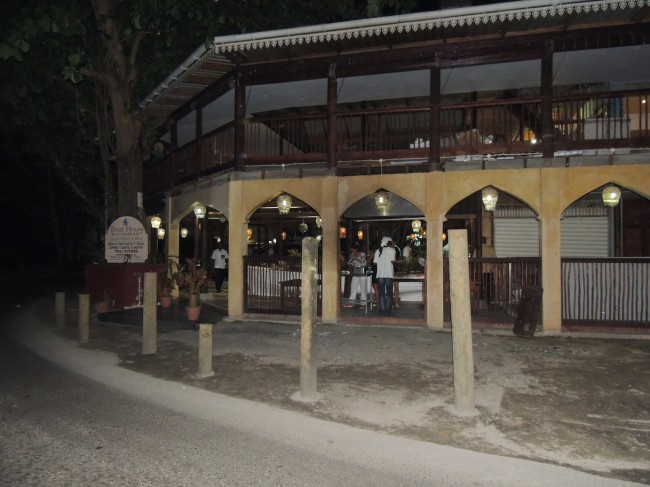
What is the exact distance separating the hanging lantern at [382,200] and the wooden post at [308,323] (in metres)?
6.64

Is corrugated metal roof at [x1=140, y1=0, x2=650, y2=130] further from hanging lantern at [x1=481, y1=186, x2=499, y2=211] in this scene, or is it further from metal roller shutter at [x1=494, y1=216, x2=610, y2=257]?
metal roller shutter at [x1=494, y1=216, x2=610, y2=257]

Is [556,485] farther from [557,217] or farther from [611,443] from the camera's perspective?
[557,217]

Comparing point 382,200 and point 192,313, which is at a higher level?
point 382,200

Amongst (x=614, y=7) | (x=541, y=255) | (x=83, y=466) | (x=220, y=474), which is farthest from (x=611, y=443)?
(x=614, y=7)

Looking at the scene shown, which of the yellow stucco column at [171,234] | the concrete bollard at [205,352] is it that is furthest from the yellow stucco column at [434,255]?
the yellow stucco column at [171,234]

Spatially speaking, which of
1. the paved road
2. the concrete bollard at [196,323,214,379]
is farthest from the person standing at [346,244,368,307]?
the paved road

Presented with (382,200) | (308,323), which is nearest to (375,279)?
(382,200)

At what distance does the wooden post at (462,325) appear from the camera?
17.3 feet

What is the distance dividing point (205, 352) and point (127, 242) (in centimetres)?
793

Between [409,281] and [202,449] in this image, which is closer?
[202,449]

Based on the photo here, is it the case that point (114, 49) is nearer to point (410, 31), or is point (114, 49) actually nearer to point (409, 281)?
point (410, 31)

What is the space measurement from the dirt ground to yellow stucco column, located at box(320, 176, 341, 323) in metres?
0.67

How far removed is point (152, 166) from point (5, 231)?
23.9 metres

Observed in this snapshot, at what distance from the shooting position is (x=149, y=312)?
7.94 meters
